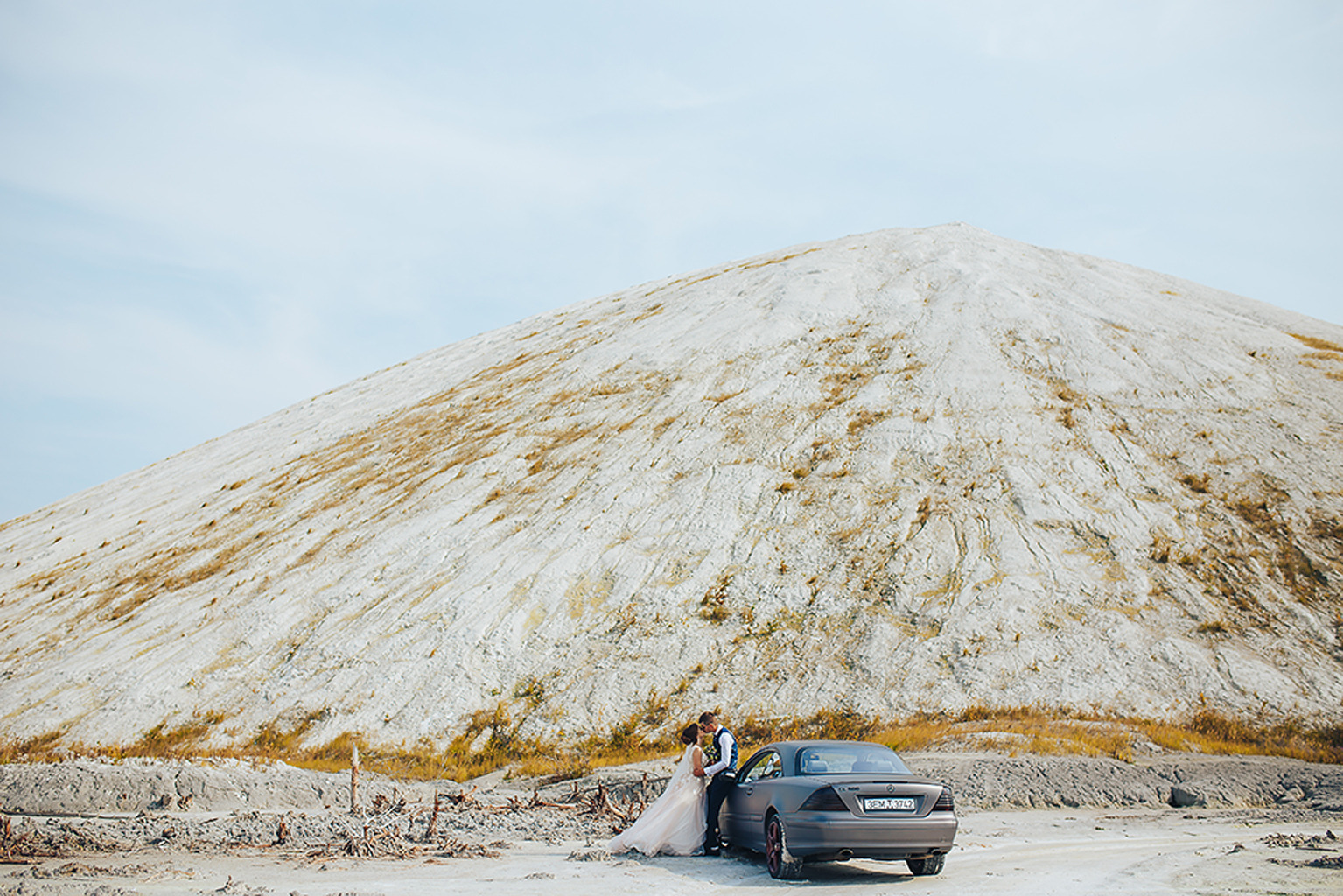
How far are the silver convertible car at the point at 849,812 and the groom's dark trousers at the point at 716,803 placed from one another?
50.8 inches

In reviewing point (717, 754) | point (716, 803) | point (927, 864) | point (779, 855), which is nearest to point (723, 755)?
point (717, 754)

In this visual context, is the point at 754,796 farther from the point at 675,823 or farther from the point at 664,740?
the point at 664,740

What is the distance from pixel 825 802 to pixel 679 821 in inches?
126

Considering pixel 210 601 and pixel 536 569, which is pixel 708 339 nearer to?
pixel 536 569

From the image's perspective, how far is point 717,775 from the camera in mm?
12570

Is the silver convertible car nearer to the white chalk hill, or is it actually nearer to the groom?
the groom

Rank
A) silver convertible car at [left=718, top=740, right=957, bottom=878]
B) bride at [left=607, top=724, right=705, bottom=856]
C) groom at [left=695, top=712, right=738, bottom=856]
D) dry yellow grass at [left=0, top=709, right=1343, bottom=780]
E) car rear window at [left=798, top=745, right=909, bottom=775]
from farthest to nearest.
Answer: dry yellow grass at [left=0, top=709, right=1343, bottom=780] < groom at [left=695, top=712, right=738, bottom=856] < bride at [left=607, top=724, right=705, bottom=856] < car rear window at [left=798, top=745, right=909, bottom=775] < silver convertible car at [left=718, top=740, right=957, bottom=878]

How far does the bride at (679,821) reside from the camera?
12.3 meters

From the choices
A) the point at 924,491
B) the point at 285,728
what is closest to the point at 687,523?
the point at 924,491

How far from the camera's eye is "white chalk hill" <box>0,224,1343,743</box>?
22.1 metres

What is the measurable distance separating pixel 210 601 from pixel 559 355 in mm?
19268

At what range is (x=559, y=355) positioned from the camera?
43.0 metres

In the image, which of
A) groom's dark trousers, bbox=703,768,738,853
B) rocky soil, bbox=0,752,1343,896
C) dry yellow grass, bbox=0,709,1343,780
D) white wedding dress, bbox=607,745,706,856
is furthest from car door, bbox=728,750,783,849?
dry yellow grass, bbox=0,709,1343,780

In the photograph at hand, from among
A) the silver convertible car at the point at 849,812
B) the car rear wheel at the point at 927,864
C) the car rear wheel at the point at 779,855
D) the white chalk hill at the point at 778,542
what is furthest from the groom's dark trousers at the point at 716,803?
the white chalk hill at the point at 778,542
